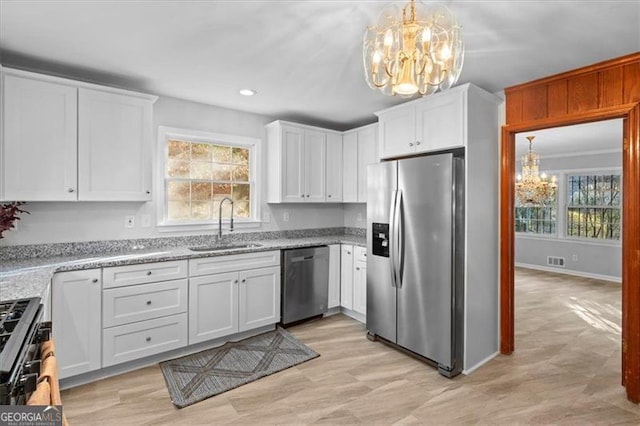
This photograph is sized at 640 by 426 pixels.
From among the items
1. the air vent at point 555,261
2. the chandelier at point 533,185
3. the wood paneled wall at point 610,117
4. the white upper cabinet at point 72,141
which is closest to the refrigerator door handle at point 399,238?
the wood paneled wall at point 610,117

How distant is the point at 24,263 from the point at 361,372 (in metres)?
2.69

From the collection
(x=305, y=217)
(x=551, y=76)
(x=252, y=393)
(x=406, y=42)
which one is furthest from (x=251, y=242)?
(x=551, y=76)

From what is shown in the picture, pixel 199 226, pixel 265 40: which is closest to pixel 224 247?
pixel 199 226

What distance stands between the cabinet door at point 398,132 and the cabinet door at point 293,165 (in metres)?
1.04

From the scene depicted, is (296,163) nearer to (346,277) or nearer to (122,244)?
(346,277)

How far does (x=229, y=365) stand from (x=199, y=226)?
146cm

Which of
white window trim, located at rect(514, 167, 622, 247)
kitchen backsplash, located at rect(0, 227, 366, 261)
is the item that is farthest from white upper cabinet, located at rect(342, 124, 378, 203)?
white window trim, located at rect(514, 167, 622, 247)

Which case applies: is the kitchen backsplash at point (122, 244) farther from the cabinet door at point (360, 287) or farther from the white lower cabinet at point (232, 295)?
the cabinet door at point (360, 287)

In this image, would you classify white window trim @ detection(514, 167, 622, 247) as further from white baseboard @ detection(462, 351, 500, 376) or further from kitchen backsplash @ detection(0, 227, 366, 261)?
kitchen backsplash @ detection(0, 227, 366, 261)

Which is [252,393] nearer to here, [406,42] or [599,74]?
[406,42]

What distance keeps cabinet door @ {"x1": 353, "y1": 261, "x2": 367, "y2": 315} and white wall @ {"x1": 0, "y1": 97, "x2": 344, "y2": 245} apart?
1.02 metres

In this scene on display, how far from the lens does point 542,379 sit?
100 inches

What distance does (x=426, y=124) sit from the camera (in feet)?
9.52

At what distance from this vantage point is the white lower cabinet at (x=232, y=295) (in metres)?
2.89
